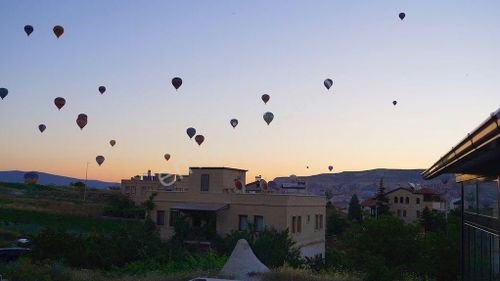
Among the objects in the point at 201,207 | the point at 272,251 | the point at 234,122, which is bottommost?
the point at 272,251

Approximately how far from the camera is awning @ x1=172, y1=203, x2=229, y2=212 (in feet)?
140

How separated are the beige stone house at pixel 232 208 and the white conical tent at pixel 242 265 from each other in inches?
836

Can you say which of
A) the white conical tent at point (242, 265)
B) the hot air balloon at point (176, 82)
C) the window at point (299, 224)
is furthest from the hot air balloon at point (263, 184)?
the white conical tent at point (242, 265)

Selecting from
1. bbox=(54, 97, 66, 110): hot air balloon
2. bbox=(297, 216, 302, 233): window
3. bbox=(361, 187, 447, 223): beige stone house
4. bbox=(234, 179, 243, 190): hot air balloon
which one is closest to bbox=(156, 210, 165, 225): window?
bbox=(234, 179, 243, 190): hot air balloon

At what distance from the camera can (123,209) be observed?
7612 centimetres

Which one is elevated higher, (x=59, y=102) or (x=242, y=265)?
(x=59, y=102)

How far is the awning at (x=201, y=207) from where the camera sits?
140 ft

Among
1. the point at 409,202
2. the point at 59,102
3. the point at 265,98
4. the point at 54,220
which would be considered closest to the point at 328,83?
the point at 265,98

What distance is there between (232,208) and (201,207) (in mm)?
2565

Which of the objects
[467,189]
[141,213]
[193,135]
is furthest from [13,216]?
[467,189]

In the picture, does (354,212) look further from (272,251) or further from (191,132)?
(272,251)

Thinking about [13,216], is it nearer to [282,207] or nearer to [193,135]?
[193,135]

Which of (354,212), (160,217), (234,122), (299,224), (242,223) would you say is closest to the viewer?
(242,223)

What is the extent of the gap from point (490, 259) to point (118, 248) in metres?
17.9
